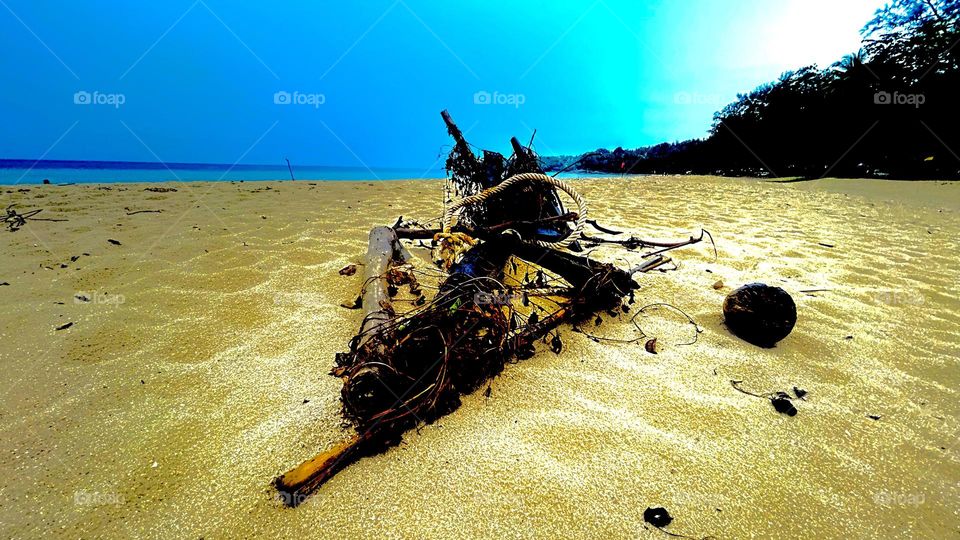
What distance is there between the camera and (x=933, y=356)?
6.66 feet

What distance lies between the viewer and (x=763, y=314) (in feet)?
7.05

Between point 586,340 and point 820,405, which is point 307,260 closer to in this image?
point 586,340

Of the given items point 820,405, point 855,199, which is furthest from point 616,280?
point 855,199

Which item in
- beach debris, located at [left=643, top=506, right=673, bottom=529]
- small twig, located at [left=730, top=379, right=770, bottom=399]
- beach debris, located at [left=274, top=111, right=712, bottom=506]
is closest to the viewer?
beach debris, located at [left=643, top=506, right=673, bottom=529]

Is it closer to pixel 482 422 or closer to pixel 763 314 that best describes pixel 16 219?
pixel 482 422

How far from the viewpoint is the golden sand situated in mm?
1160

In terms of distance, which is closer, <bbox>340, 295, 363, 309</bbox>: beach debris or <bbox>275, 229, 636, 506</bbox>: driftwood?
<bbox>275, 229, 636, 506</bbox>: driftwood

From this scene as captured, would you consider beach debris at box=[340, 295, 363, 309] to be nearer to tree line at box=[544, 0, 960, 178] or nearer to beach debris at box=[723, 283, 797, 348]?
beach debris at box=[723, 283, 797, 348]

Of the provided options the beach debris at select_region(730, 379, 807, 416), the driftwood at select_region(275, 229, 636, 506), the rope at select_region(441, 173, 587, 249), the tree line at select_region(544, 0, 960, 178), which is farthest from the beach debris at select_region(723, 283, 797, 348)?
the tree line at select_region(544, 0, 960, 178)

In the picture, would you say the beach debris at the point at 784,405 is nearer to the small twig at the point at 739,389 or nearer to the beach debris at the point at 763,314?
the small twig at the point at 739,389

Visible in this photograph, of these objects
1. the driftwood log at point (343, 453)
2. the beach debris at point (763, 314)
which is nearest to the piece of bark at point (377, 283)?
the driftwood log at point (343, 453)

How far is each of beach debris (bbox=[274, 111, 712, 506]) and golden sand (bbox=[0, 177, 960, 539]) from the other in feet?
0.34

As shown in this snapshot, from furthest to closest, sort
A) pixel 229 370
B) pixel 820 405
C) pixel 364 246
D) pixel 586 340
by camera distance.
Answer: pixel 364 246 < pixel 586 340 < pixel 229 370 < pixel 820 405

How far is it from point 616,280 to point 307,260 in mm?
2895
